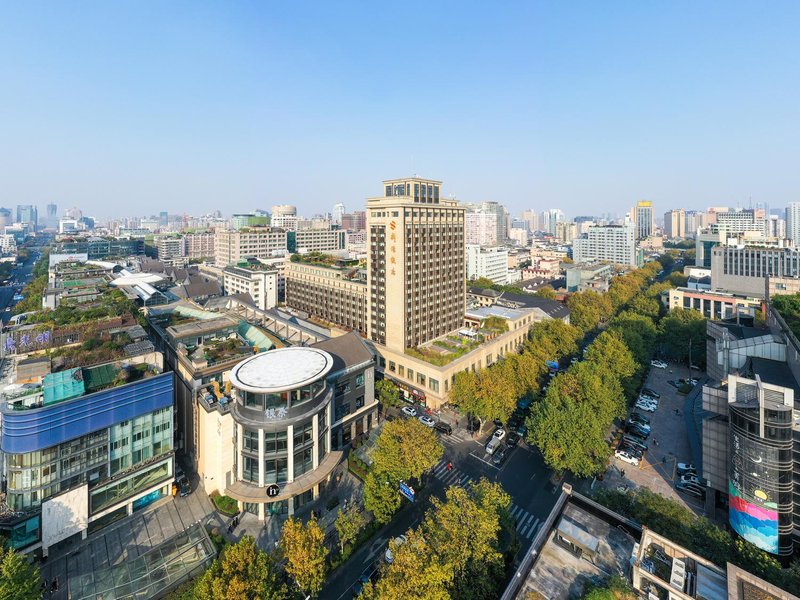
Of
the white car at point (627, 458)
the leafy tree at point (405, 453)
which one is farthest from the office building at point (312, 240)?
the white car at point (627, 458)

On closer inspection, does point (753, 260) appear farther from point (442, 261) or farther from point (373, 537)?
point (373, 537)

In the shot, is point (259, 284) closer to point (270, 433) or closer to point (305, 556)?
point (270, 433)

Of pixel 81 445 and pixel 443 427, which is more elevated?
pixel 81 445

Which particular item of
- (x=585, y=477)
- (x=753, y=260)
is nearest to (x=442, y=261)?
(x=585, y=477)

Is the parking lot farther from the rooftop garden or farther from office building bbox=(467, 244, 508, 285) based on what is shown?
office building bbox=(467, 244, 508, 285)

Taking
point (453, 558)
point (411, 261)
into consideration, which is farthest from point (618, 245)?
point (453, 558)

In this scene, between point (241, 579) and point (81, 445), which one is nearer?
point (241, 579)
